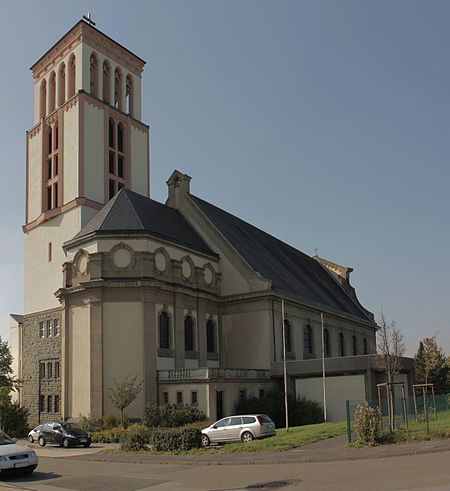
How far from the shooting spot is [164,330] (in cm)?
4681

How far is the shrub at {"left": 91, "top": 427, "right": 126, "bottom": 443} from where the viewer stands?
3800cm

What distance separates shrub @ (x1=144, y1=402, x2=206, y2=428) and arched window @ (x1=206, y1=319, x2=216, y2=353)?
33.4 ft

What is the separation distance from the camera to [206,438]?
1227 inches

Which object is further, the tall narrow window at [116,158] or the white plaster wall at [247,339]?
the tall narrow window at [116,158]

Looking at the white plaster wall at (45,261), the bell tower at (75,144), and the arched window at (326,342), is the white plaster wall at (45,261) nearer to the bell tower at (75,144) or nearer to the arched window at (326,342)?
the bell tower at (75,144)

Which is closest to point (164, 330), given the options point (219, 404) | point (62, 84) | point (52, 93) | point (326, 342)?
point (219, 404)

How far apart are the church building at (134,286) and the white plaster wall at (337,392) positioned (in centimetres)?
9

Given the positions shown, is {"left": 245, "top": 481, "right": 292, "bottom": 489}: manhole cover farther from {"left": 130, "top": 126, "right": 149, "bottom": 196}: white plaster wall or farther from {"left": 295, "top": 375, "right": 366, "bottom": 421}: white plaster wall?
{"left": 130, "top": 126, "right": 149, "bottom": 196}: white plaster wall

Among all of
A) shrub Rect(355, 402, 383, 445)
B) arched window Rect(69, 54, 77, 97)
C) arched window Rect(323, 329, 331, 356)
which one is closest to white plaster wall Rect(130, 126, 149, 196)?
arched window Rect(69, 54, 77, 97)

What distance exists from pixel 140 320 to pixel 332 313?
2529 centimetres

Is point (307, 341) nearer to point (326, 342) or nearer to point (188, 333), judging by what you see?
point (326, 342)

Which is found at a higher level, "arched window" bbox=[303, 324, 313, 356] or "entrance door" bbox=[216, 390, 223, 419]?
"arched window" bbox=[303, 324, 313, 356]

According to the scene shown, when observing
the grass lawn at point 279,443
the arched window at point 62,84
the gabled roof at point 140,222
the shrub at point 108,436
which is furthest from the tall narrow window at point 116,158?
the grass lawn at point 279,443

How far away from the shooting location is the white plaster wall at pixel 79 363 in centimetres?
4409
